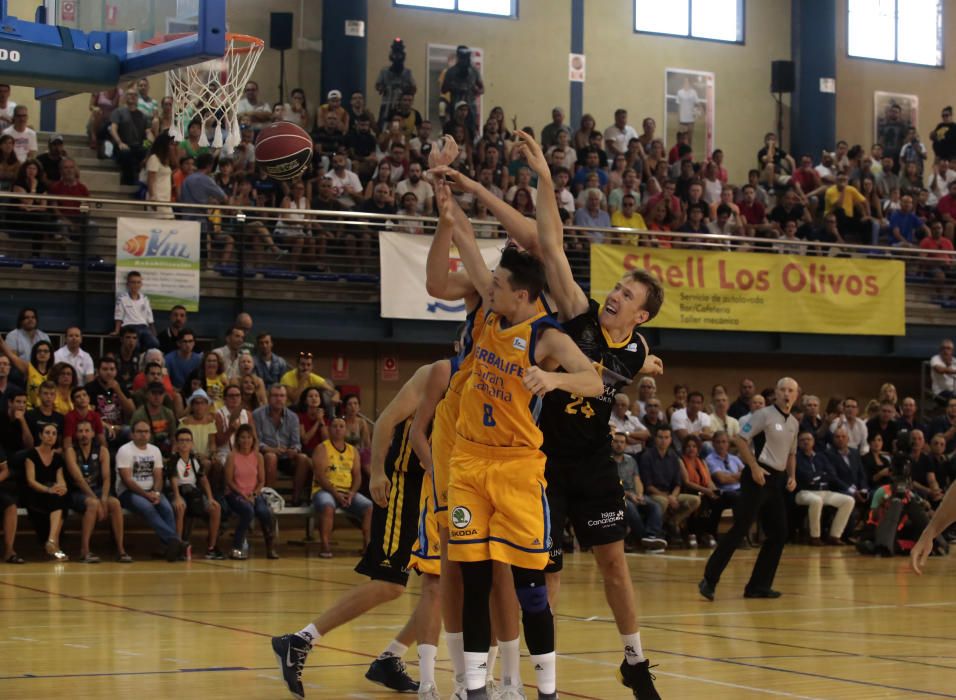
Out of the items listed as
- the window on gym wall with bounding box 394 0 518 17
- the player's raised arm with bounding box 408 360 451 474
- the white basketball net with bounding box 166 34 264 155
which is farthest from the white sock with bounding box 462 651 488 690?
the window on gym wall with bounding box 394 0 518 17

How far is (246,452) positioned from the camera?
50.5 feet

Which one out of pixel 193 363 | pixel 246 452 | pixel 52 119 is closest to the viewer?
pixel 246 452

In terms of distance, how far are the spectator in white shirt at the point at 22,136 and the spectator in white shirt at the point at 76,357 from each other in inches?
138

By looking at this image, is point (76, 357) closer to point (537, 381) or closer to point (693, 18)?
point (537, 381)

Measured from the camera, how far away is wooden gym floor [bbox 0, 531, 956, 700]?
23.7 ft

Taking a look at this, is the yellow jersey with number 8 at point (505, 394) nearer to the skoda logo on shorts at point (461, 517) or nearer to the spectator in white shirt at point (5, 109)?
the skoda logo on shorts at point (461, 517)

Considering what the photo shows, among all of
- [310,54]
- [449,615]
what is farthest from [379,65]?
[449,615]

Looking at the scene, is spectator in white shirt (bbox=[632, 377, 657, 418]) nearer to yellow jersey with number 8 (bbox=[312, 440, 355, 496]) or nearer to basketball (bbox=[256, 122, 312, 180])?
yellow jersey with number 8 (bbox=[312, 440, 355, 496])

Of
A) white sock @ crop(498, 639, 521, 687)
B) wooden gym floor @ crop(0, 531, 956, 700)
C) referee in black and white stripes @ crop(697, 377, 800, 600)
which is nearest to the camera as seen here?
white sock @ crop(498, 639, 521, 687)

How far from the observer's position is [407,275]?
18.8 meters

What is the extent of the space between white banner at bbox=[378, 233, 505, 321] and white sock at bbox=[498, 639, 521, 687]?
12542mm

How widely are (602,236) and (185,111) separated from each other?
8.65 metres

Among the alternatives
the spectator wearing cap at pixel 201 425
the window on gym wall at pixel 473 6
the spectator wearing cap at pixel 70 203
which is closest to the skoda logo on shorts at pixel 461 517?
the spectator wearing cap at pixel 201 425

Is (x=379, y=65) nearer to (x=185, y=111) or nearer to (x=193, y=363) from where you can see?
(x=193, y=363)
